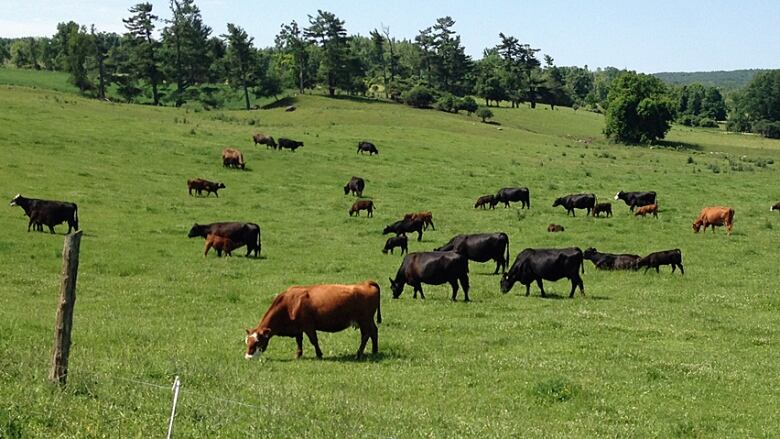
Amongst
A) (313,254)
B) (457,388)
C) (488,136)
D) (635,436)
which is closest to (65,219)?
(313,254)

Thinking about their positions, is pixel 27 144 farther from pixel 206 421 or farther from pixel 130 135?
pixel 206 421

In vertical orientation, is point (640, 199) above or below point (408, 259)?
below

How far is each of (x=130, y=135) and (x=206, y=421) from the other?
156ft

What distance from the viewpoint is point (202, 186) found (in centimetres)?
4056

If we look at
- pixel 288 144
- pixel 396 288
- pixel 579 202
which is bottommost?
pixel 396 288

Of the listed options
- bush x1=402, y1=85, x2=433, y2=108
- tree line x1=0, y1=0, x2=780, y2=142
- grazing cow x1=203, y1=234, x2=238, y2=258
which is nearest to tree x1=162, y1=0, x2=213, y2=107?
tree line x1=0, y1=0, x2=780, y2=142

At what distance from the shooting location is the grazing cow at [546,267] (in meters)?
22.8

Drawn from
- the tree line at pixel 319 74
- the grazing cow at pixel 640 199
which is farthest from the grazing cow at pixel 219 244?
the tree line at pixel 319 74

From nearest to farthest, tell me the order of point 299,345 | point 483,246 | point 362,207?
point 299,345 → point 483,246 → point 362,207

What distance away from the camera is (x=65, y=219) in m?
30.1

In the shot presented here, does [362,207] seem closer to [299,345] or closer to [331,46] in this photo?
[299,345]

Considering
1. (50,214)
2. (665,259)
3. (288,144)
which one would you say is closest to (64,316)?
(50,214)

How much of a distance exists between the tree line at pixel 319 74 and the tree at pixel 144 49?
0.44 ft

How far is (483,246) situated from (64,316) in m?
19.0
